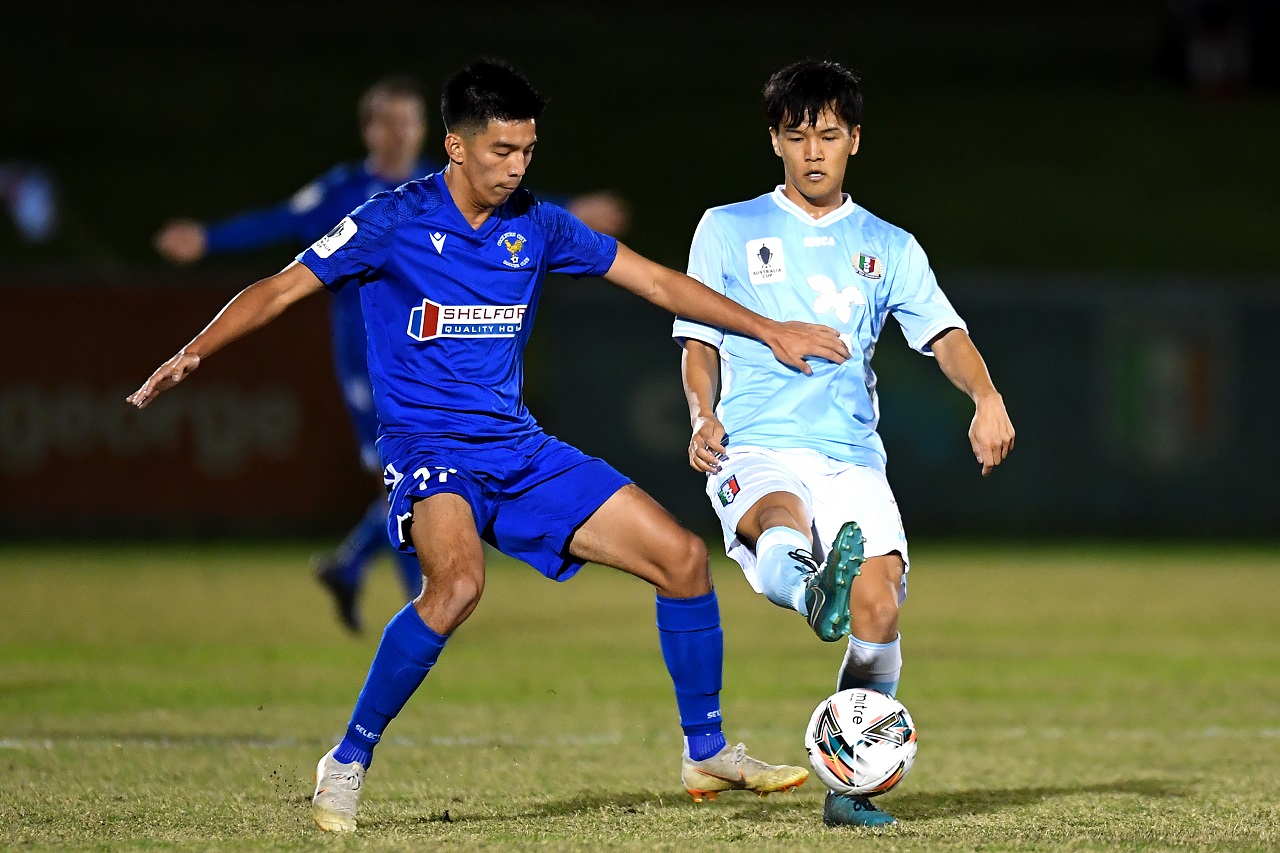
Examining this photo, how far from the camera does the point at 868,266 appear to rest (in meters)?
5.34

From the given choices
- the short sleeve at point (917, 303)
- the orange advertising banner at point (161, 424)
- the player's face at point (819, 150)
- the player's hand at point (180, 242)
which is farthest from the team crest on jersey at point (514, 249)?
the orange advertising banner at point (161, 424)

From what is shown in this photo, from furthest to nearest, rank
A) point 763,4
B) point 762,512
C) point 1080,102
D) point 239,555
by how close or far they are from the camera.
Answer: point 763,4, point 1080,102, point 239,555, point 762,512

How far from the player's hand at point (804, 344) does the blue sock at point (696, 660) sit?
700 millimetres

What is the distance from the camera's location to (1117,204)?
23531 millimetres

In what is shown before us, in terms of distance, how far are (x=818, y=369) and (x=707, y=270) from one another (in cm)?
47

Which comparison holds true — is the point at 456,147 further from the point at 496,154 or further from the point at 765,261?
the point at 765,261

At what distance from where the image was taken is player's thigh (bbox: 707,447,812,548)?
502 cm

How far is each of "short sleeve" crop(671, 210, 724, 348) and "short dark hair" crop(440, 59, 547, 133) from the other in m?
0.70

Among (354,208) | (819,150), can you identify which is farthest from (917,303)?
(354,208)

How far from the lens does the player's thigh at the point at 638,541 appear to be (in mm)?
5094

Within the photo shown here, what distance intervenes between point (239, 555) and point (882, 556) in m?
9.40

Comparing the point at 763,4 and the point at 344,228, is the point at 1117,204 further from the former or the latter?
the point at 344,228

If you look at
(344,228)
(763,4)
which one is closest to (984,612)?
(344,228)

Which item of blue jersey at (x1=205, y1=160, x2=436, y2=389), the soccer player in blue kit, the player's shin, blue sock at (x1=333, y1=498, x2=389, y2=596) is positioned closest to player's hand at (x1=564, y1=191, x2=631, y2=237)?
blue jersey at (x1=205, y1=160, x2=436, y2=389)
